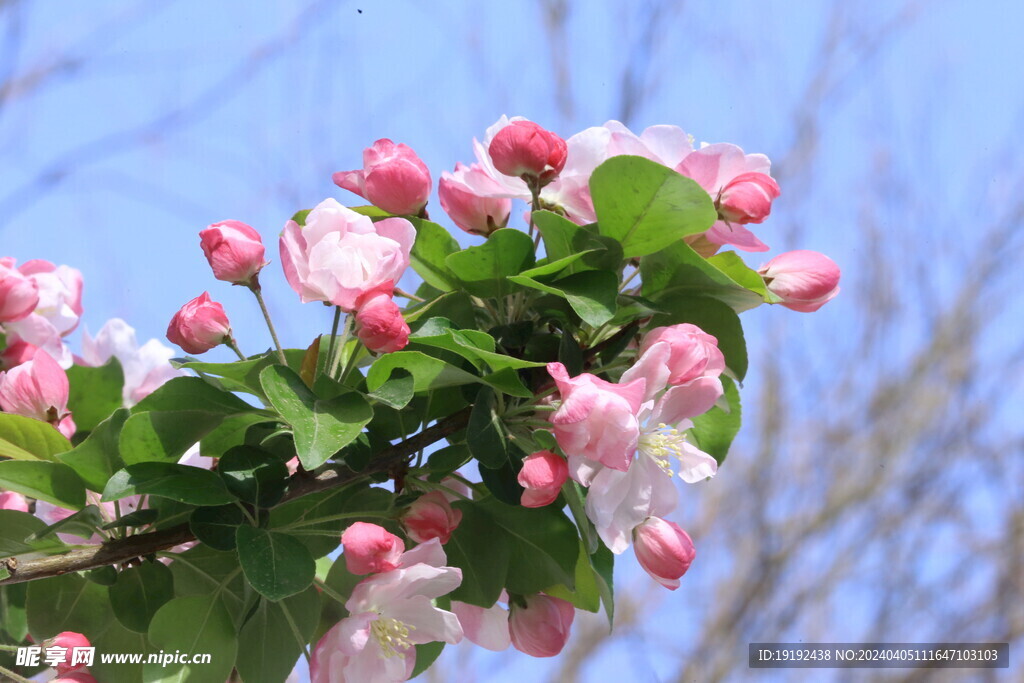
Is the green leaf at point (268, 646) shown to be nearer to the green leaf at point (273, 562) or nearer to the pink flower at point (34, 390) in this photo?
the green leaf at point (273, 562)

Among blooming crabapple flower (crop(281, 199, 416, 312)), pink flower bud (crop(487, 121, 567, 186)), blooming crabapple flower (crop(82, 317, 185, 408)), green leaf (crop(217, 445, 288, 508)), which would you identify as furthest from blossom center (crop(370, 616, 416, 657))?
blooming crabapple flower (crop(82, 317, 185, 408))

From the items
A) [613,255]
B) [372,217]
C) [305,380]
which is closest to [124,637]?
[305,380]

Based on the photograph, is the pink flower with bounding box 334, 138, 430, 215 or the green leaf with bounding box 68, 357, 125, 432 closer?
the pink flower with bounding box 334, 138, 430, 215

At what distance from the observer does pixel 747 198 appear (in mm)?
750

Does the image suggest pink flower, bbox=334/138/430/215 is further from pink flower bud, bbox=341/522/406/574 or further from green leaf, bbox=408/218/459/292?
pink flower bud, bbox=341/522/406/574

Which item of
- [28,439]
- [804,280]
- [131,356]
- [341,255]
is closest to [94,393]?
[131,356]

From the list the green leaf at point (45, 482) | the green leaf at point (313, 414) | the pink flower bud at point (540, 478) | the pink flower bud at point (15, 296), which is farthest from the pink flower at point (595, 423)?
the pink flower bud at point (15, 296)

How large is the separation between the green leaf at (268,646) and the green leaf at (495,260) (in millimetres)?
265

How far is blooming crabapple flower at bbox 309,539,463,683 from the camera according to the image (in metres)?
0.66

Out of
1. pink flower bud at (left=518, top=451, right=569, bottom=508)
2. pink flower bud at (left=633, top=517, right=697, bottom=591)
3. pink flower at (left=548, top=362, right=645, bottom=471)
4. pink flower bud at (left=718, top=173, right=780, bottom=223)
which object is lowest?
pink flower bud at (left=633, top=517, right=697, bottom=591)

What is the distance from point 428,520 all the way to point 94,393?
46 cm

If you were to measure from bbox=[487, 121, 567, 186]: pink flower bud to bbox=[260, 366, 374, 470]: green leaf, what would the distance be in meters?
0.22

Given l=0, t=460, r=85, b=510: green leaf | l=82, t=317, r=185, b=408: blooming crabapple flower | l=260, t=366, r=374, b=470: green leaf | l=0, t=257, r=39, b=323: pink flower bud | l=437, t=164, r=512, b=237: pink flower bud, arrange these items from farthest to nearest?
1. l=82, t=317, r=185, b=408: blooming crabapple flower
2. l=0, t=257, r=39, b=323: pink flower bud
3. l=437, t=164, r=512, b=237: pink flower bud
4. l=0, t=460, r=85, b=510: green leaf
5. l=260, t=366, r=374, b=470: green leaf

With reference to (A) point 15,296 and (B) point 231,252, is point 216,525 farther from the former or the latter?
(A) point 15,296
